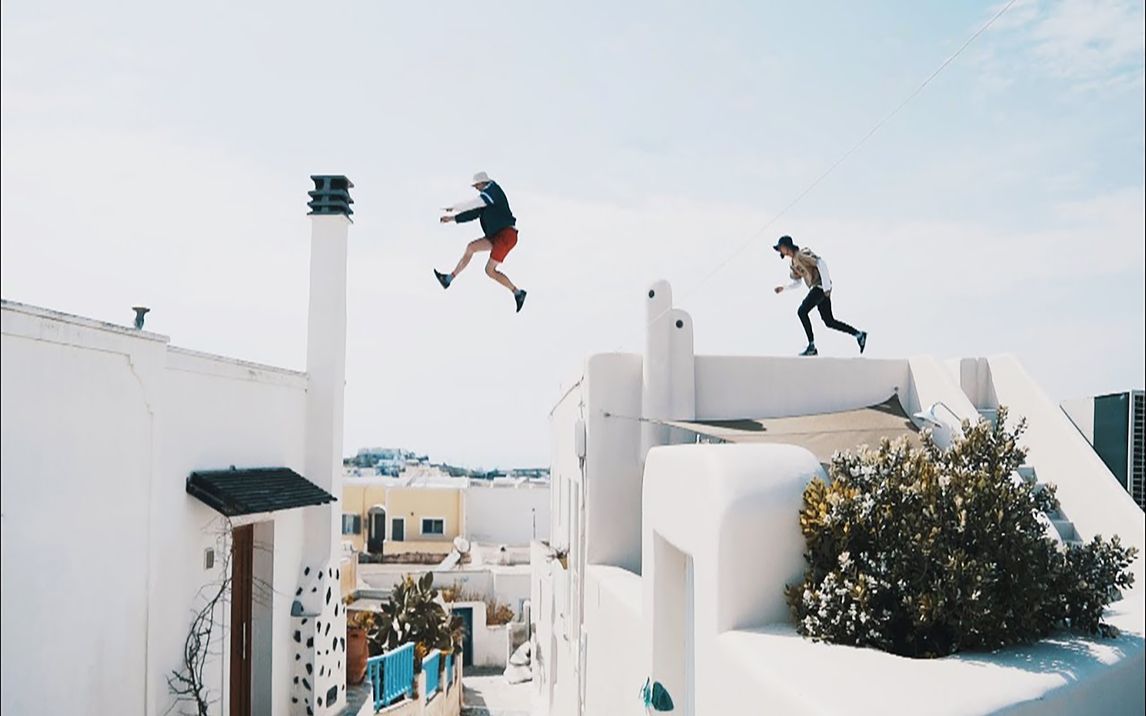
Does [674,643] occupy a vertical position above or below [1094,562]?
below

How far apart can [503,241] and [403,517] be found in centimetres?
3721

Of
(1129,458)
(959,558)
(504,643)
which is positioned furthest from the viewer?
(504,643)

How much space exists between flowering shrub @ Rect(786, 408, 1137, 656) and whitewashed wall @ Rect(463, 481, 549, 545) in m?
39.3

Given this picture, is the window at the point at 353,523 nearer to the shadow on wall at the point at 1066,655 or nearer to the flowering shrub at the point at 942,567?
the flowering shrub at the point at 942,567

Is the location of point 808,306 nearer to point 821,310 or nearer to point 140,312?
point 821,310

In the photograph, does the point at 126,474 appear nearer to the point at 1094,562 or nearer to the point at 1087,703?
the point at 1087,703

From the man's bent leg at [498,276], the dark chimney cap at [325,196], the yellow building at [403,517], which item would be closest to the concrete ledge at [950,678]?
the man's bent leg at [498,276]

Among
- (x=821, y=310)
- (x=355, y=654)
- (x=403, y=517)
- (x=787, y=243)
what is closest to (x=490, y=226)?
(x=787, y=243)

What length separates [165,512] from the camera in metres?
8.11

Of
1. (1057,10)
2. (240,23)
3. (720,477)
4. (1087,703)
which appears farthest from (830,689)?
(240,23)

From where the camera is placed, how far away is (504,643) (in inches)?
1187

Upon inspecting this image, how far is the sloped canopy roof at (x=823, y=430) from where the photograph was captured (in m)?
10.1

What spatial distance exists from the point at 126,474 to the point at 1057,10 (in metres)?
5.96

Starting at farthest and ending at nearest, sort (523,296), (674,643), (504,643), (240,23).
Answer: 1. (504,643)
2. (674,643)
3. (523,296)
4. (240,23)
